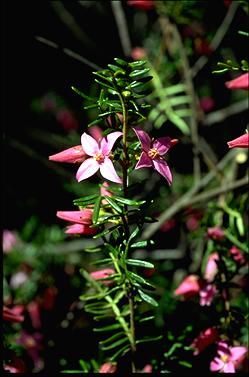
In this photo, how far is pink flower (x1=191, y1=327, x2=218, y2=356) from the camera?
1.01m

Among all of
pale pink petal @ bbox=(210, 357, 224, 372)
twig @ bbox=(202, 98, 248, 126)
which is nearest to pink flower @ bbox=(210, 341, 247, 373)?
pale pink petal @ bbox=(210, 357, 224, 372)

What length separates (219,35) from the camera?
173cm

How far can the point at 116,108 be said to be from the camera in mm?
733

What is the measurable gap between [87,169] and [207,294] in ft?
1.50

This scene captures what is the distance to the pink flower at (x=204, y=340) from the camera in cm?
101

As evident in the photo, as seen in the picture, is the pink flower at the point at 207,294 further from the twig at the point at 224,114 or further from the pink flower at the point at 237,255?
the twig at the point at 224,114

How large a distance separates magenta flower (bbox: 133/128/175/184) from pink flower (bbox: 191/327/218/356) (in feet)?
1.23

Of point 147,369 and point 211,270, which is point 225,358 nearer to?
point 147,369

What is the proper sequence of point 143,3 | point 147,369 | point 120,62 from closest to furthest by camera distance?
point 120,62 < point 147,369 < point 143,3

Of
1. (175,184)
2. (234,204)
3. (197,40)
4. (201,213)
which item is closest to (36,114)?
(175,184)

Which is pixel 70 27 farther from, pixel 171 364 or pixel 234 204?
pixel 171 364

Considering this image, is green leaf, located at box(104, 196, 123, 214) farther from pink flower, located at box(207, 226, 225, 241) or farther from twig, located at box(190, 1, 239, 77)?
twig, located at box(190, 1, 239, 77)

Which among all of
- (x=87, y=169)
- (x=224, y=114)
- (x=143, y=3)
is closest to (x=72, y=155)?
(x=87, y=169)

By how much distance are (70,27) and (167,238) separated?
894mm
